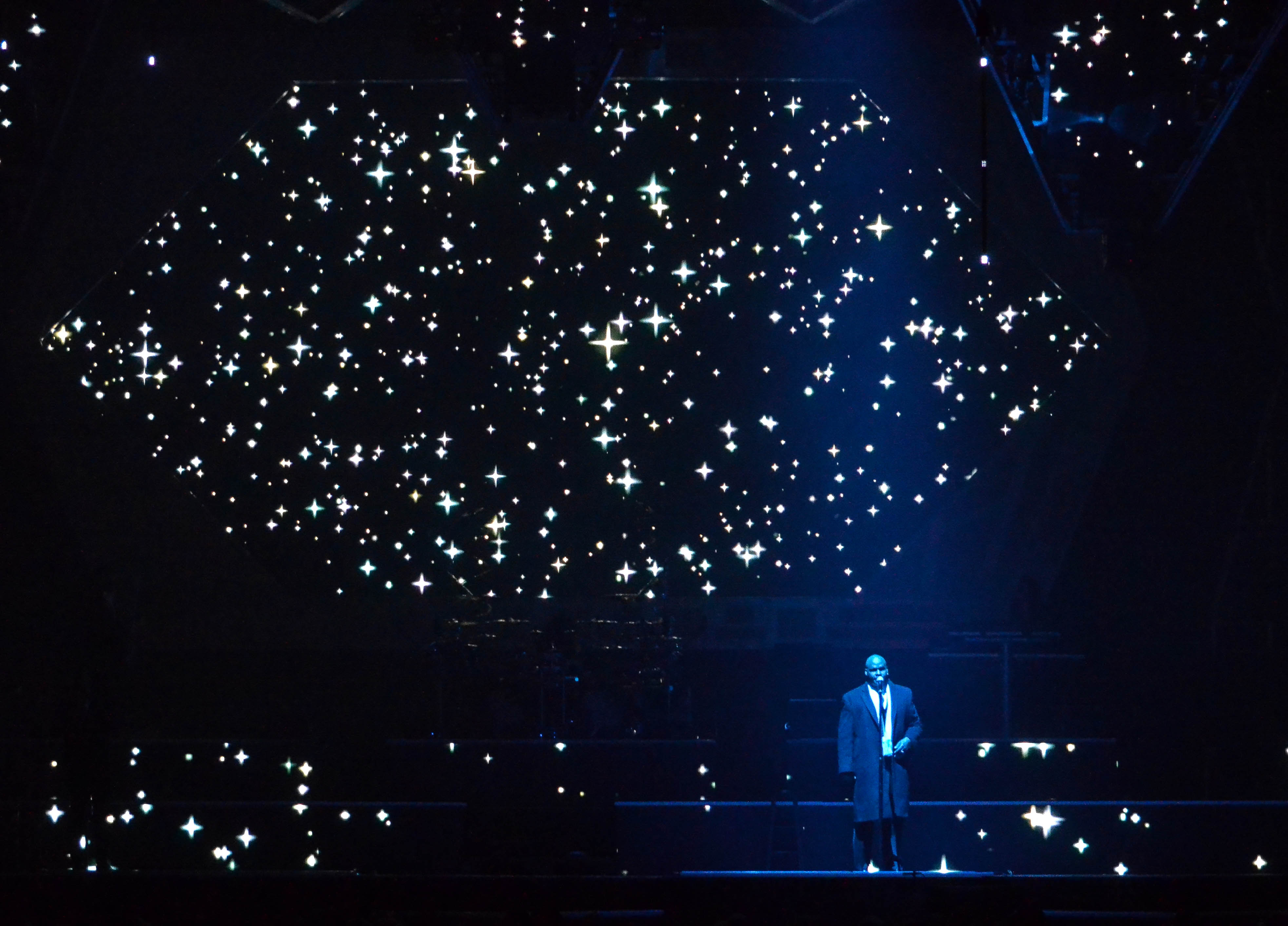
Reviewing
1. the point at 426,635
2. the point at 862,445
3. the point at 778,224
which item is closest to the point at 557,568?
the point at 426,635

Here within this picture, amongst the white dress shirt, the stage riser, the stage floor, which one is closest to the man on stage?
the white dress shirt

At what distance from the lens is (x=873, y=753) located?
5.52m

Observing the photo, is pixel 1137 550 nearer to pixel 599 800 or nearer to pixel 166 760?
pixel 599 800

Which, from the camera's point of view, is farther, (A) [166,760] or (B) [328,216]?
(B) [328,216]

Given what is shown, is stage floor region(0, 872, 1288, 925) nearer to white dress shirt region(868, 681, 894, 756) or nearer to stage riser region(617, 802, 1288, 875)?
stage riser region(617, 802, 1288, 875)

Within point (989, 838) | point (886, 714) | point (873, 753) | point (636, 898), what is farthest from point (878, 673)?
point (636, 898)

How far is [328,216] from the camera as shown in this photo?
26.8ft

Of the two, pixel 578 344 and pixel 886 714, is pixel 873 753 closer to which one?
pixel 886 714

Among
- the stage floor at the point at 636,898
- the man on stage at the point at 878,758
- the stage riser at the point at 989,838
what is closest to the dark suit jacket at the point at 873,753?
the man on stage at the point at 878,758

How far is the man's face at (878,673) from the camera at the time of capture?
5.61 meters

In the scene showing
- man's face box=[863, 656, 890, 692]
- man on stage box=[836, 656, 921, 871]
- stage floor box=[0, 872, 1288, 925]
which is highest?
man's face box=[863, 656, 890, 692]

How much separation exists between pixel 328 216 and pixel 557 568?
2.81 meters

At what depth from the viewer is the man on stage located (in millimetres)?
5398

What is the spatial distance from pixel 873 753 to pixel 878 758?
0.13 feet
